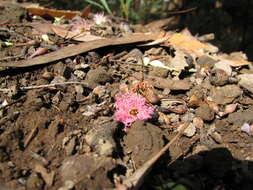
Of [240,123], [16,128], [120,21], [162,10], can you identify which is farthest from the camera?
[162,10]

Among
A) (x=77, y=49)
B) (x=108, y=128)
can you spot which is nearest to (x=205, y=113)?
(x=108, y=128)

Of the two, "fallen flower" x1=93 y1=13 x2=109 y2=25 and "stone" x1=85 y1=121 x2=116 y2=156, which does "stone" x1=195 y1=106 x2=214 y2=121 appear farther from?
"fallen flower" x1=93 y1=13 x2=109 y2=25

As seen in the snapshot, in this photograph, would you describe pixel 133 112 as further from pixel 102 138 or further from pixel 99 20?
pixel 99 20

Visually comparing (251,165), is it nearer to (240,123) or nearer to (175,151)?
(240,123)

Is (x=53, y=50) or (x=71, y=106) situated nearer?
(x=71, y=106)

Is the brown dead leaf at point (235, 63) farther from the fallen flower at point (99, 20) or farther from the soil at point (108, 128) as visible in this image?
the fallen flower at point (99, 20)

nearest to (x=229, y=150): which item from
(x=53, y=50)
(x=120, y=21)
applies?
(x=53, y=50)

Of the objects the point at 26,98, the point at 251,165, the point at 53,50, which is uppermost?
the point at 53,50
